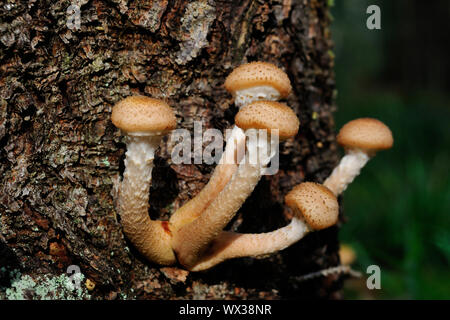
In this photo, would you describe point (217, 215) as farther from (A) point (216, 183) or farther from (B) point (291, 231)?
(B) point (291, 231)

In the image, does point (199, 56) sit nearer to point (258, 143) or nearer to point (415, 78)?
point (258, 143)

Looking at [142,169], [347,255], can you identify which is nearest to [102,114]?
[142,169]

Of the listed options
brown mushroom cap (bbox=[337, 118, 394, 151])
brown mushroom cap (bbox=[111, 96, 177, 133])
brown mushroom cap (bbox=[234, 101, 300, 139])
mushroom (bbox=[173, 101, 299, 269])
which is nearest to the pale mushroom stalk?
mushroom (bbox=[173, 101, 299, 269])

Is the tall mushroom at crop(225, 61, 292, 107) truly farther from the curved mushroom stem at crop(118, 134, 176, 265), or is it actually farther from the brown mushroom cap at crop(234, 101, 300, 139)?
the curved mushroom stem at crop(118, 134, 176, 265)

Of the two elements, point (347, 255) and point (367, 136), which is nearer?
point (367, 136)

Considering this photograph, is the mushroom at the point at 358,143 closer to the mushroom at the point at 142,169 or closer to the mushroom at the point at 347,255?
the mushroom at the point at 142,169

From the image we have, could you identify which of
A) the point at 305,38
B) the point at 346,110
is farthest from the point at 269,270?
the point at 346,110

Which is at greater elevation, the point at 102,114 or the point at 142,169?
the point at 102,114
